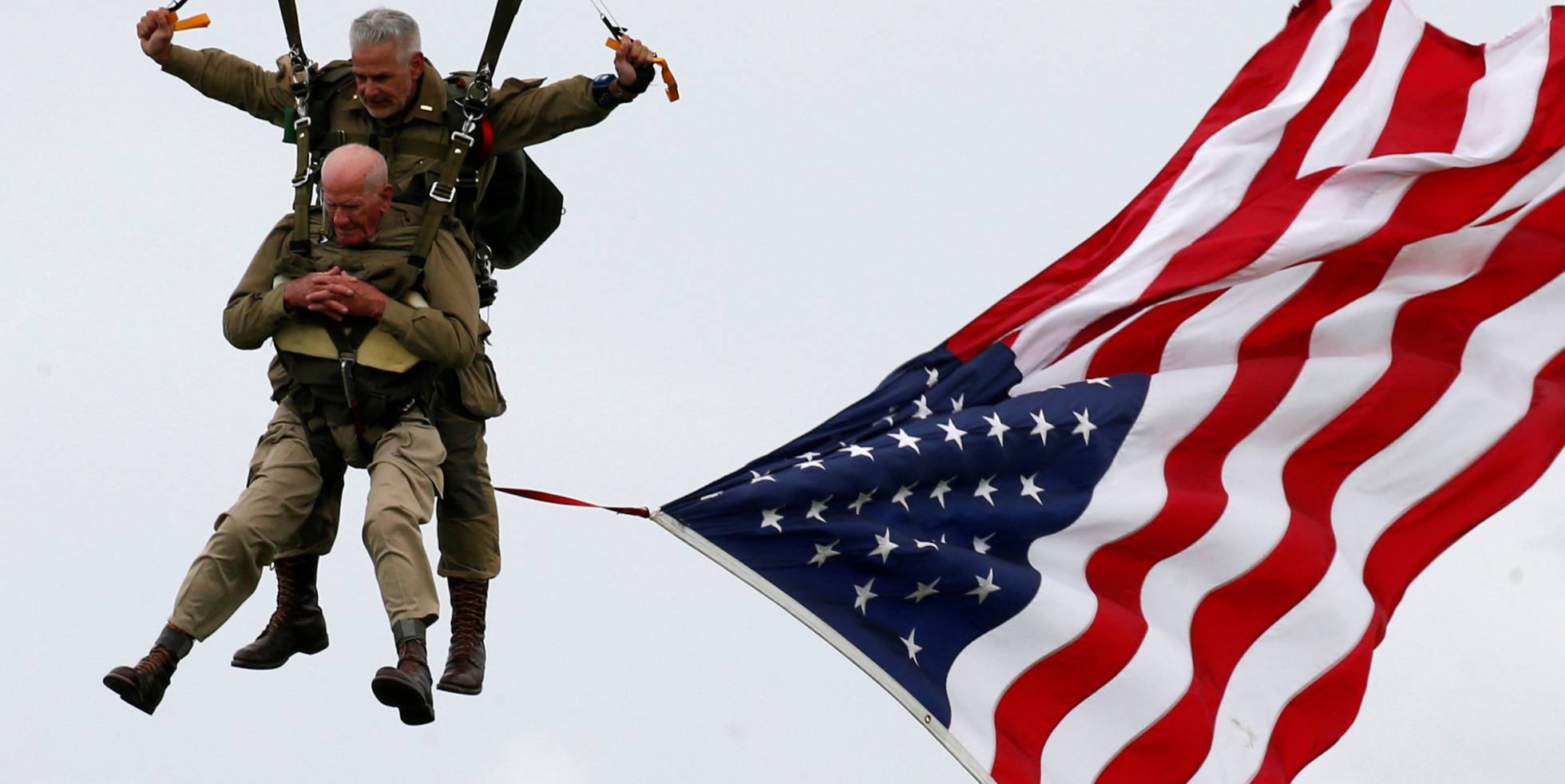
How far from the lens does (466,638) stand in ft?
52.5

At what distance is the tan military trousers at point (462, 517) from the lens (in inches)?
Result: 631

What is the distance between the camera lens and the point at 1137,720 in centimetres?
1666

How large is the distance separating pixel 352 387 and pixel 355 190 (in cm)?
91

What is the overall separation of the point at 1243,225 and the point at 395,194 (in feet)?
14.7

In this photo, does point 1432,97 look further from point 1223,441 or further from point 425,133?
point 425,133

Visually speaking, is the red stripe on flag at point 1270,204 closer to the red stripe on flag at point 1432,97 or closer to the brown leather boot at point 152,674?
the red stripe on flag at point 1432,97

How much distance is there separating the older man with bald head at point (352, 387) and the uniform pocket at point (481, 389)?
185 mm

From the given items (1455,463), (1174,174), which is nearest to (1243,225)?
(1174,174)

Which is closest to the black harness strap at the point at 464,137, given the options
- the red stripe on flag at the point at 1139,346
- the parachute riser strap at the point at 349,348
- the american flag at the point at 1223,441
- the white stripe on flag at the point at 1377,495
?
the parachute riser strap at the point at 349,348

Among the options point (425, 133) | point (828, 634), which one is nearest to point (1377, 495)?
point (828, 634)

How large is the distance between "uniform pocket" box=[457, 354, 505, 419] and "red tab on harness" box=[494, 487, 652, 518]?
0.43 meters

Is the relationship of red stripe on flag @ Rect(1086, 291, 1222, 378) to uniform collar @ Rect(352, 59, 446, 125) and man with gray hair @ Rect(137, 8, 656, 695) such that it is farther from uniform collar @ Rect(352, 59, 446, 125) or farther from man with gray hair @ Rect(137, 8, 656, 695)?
uniform collar @ Rect(352, 59, 446, 125)

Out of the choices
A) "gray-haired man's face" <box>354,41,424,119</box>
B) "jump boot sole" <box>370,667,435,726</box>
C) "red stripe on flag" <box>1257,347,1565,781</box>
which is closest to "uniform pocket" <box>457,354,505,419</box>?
"gray-haired man's face" <box>354,41,424,119</box>

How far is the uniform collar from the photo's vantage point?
51.6ft
